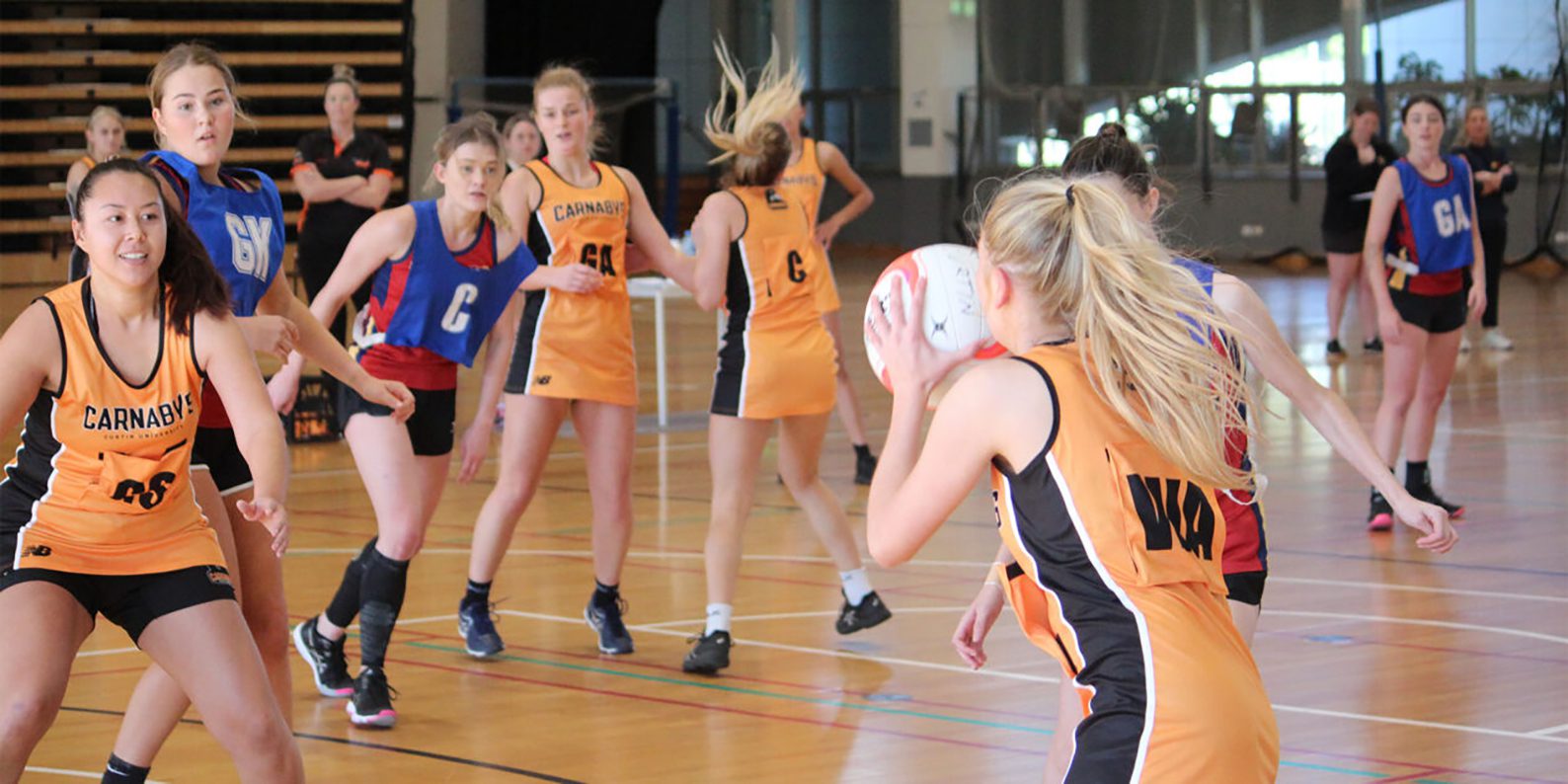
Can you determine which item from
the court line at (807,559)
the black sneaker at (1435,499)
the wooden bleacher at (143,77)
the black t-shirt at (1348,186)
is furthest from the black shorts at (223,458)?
the wooden bleacher at (143,77)

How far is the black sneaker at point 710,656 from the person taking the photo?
232 inches

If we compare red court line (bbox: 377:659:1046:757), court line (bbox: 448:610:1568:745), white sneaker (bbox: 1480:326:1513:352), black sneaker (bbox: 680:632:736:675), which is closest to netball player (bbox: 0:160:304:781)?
red court line (bbox: 377:659:1046:757)

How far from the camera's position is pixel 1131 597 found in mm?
2645

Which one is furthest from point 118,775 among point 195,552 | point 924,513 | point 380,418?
point 924,513

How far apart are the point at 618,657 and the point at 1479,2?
2027cm

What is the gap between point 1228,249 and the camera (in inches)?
973

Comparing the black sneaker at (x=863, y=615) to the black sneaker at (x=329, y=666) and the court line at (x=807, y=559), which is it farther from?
the black sneaker at (x=329, y=666)

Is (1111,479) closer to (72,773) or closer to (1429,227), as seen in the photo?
Answer: (72,773)

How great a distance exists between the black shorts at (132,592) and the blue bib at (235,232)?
914 millimetres

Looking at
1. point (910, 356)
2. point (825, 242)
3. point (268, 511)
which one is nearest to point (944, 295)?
point (910, 356)

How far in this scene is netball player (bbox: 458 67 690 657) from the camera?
19.9ft

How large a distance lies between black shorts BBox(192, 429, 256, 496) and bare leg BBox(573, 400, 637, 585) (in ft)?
6.01

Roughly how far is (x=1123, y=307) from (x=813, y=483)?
369 cm

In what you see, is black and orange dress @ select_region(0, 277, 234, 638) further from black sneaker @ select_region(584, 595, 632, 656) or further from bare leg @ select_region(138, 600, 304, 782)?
black sneaker @ select_region(584, 595, 632, 656)
